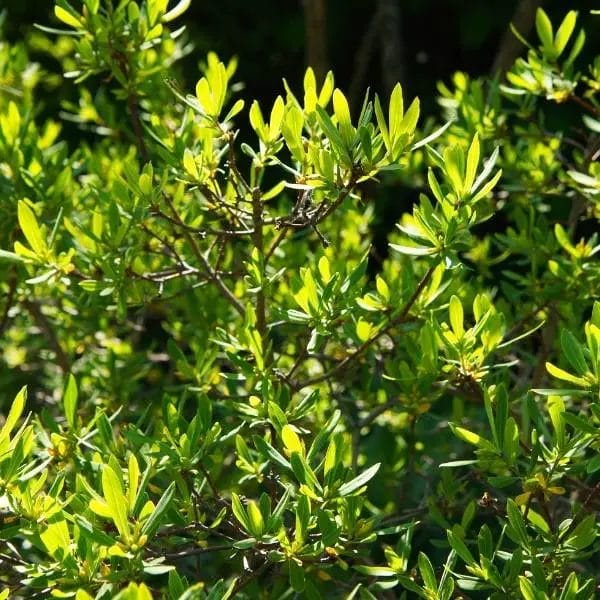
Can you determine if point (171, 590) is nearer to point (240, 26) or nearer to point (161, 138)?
point (161, 138)

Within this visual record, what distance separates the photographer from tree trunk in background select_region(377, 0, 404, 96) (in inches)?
136

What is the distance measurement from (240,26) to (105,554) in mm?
3438

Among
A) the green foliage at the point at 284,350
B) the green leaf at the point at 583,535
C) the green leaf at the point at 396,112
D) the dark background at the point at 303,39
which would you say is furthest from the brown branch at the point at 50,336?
the dark background at the point at 303,39

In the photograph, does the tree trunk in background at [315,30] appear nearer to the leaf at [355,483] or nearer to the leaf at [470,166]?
the leaf at [470,166]

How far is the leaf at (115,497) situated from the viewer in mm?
1145

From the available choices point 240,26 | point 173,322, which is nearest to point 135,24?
point 173,322

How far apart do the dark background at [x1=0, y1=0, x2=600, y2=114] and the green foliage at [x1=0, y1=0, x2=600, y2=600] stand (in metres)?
1.67

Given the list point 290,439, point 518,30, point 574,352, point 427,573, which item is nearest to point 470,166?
point 574,352

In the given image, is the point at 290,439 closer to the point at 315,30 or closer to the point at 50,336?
the point at 50,336

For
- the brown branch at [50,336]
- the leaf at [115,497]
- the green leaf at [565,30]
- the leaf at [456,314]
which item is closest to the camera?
the leaf at [115,497]

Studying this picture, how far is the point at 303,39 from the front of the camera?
4066mm

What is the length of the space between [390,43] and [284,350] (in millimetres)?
1755

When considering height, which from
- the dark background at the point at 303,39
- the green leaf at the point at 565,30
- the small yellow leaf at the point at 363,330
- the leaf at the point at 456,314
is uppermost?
the green leaf at the point at 565,30

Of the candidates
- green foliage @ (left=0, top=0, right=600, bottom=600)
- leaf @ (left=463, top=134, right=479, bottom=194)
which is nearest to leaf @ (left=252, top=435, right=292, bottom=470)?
green foliage @ (left=0, top=0, right=600, bottom=600)
